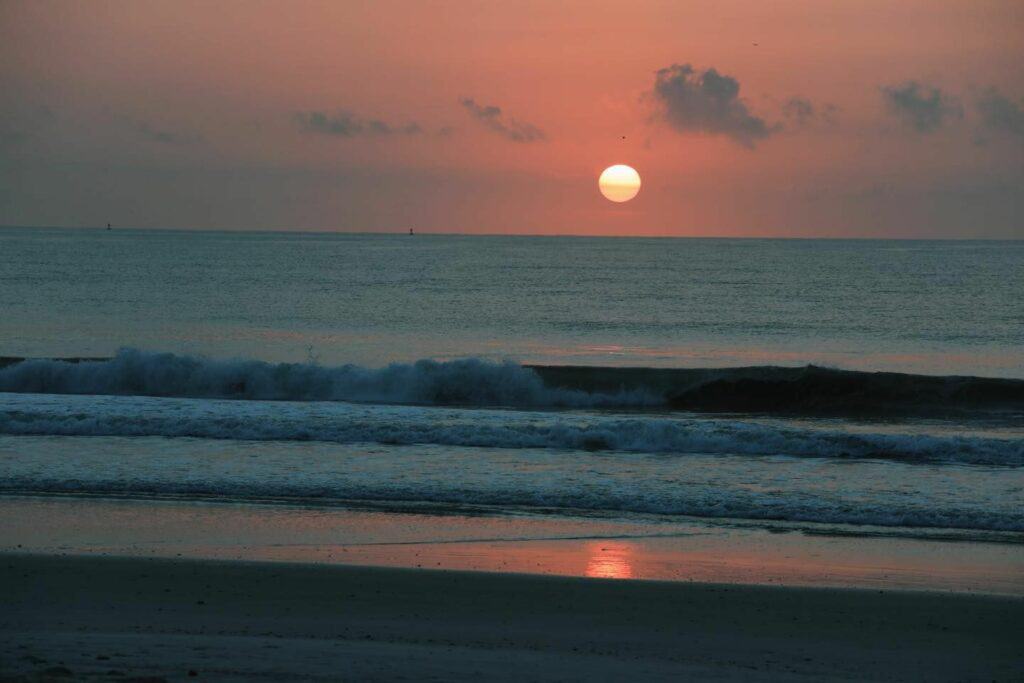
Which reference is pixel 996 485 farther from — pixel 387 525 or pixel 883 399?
pixel 883 399

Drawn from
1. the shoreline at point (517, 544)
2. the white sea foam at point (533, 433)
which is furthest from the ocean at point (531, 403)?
the shoreline at point (517, 544)

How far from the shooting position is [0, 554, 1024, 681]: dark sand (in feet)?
25.5

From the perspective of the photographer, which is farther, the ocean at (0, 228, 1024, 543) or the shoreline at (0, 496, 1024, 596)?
the ocean at (0, 228, 1024, 543)

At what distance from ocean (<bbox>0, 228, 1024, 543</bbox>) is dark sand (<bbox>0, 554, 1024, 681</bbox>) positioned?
357cm

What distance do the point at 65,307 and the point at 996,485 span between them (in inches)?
1904

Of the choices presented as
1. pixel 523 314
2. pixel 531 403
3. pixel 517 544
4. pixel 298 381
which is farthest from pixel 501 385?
pixel 523 314

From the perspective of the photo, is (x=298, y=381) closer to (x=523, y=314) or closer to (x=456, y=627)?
(x=456, y=627)

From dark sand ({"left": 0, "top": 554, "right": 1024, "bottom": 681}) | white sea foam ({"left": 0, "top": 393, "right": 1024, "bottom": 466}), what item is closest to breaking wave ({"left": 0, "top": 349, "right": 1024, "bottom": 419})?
white sea foam ({"left": 0, "top": 393, "right": 1024, "bottom": 466})

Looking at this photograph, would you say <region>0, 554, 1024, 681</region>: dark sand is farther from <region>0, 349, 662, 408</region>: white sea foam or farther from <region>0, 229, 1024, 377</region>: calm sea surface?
<region>0, 229, 1024, 377</region>: calm sea surface

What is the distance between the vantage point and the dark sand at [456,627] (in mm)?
7777

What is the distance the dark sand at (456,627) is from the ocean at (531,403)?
11.7 feet

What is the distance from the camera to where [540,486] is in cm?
1538

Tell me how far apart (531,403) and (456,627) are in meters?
19.6

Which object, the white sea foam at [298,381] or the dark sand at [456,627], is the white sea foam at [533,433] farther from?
the dark sand at [456,627]
